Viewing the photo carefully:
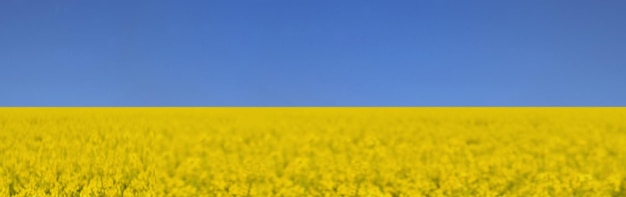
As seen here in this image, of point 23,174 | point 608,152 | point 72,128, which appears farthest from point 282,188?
point 72,128

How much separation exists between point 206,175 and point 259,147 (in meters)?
1.52

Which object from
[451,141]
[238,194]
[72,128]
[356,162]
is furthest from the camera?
[72,128]

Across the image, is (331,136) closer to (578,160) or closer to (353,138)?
(353,138)

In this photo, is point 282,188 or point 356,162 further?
point 356,162

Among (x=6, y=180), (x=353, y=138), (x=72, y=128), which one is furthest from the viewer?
(x=72, y=128)

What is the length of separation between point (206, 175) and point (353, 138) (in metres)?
3.51

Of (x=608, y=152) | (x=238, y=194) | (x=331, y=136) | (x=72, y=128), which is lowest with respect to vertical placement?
(x=238, y=194)

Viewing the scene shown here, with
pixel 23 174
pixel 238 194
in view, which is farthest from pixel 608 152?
pixel 23 174

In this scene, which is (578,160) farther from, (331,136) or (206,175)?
(206,175)

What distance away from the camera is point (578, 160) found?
28.9ft

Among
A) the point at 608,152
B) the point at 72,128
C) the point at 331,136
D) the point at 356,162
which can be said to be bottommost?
the point at 356,162

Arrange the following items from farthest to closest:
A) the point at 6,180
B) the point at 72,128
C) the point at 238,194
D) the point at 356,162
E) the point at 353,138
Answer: the point at 72,128 < the point at 353,138 < the point at 6,180 < the point at 356,162 < the point at 238,194

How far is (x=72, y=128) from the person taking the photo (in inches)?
603

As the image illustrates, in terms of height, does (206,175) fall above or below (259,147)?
below
